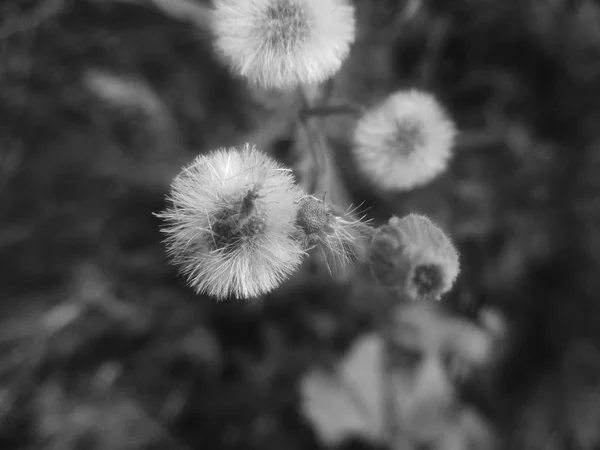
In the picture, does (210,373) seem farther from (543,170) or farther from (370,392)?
(543,170)

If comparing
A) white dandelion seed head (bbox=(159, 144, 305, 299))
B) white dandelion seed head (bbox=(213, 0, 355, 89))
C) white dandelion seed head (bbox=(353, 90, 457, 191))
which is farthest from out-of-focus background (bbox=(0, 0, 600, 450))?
white dandelion seed head (bbox=(159, 144, 305, 299))

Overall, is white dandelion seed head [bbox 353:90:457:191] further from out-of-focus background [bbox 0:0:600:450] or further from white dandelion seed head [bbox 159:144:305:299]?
out-of-focus background [bbox 0:0:600:450]

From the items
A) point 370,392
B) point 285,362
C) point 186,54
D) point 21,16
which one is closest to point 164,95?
point 186,54

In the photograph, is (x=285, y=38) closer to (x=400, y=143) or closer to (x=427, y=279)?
(x=400, y=143)

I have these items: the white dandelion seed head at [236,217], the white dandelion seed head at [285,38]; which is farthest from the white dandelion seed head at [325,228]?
the white dandelion seed head at [285,38]

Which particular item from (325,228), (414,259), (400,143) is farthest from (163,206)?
(414,259)
